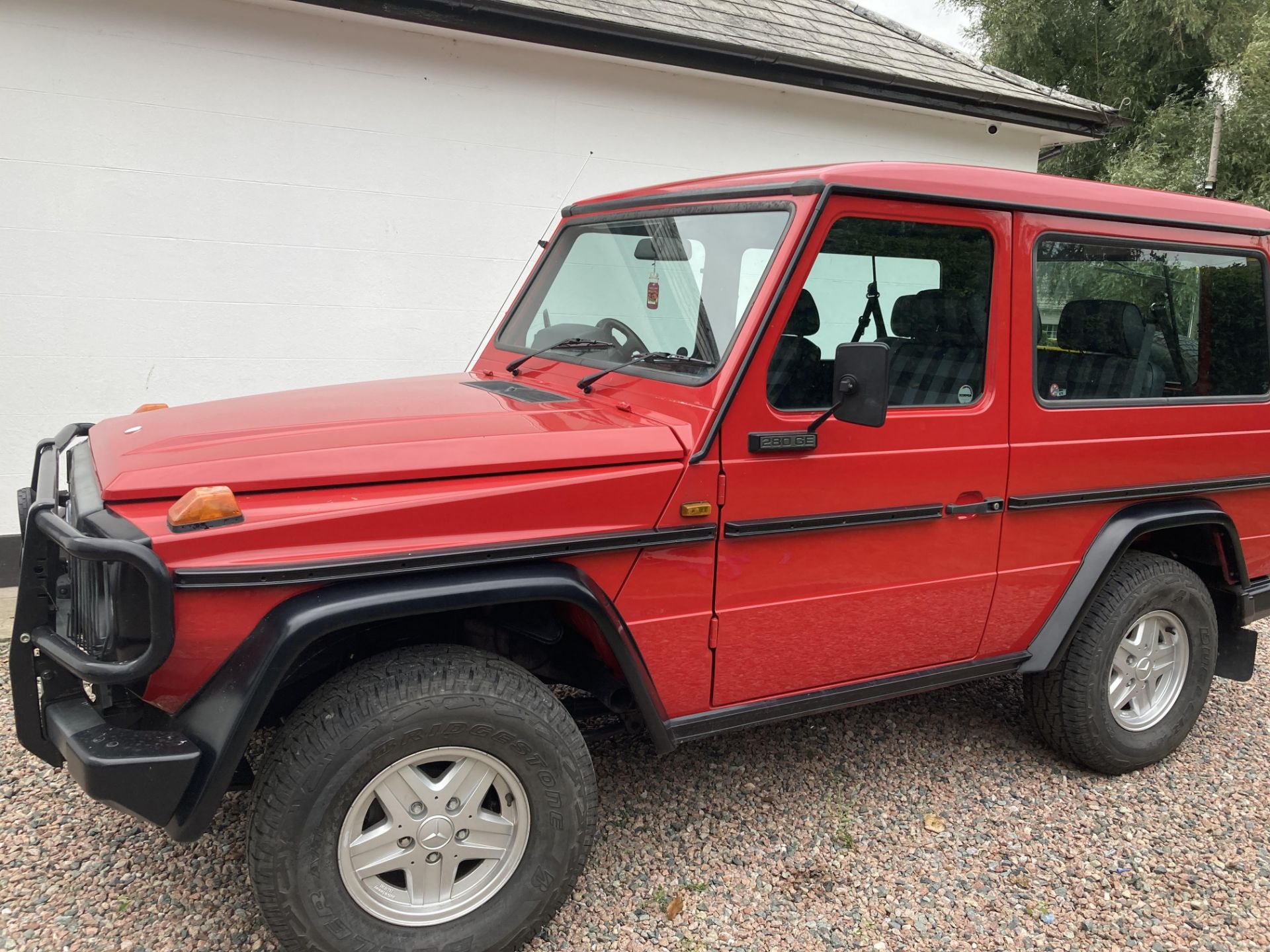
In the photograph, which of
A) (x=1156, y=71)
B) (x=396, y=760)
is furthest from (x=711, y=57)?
(x=1156, y=71)

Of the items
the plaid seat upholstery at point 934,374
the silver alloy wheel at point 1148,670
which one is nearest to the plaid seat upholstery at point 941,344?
the plaid seat upholstery at point 934,374

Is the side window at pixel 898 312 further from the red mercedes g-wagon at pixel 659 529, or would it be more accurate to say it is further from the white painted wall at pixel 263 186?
the white painted wall at pixel 263 186

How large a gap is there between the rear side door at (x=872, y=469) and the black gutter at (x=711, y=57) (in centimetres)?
379

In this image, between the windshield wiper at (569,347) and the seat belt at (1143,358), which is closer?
the windshield wiper at (569,347)

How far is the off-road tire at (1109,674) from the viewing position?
3383 millimetres

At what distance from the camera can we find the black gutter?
17.8 feet

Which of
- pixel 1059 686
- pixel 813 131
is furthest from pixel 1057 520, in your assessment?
pixel 813 131

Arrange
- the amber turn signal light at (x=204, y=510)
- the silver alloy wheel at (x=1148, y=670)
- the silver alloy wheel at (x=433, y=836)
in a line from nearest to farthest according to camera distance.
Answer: the amber turn signal light at (x=204, y=510), the silver alloy wheel at (x=433, y=836), the silver alloy wheel at (x=1148, y=670)

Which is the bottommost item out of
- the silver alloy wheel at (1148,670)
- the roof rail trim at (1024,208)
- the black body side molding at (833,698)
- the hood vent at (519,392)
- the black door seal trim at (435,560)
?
the silver alloy wheel at (1148,670)

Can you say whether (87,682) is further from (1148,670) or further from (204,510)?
(1148,670)

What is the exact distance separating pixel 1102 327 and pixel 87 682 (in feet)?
10.8

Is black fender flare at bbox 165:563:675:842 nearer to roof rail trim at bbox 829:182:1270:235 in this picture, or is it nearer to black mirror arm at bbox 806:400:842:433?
black mirror arm at bbox 806:400:842:433

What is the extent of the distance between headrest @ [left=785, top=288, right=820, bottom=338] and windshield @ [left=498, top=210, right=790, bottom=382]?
133mm

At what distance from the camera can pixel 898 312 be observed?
9.63 feet
